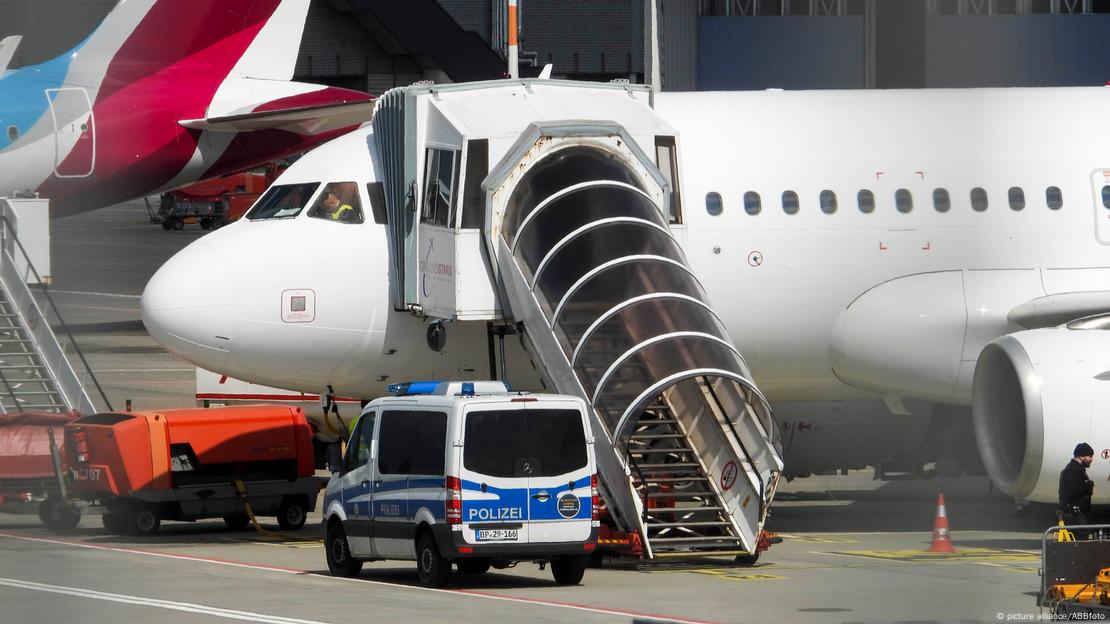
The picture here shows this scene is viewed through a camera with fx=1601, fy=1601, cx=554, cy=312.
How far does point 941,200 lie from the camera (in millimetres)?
17453

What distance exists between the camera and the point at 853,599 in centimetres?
1267

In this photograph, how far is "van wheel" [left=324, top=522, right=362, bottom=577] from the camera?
1491 cm

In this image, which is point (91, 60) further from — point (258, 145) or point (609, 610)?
point (258, 145)

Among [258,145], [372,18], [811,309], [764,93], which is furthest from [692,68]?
[372,18]

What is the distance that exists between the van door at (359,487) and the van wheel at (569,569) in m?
1.76

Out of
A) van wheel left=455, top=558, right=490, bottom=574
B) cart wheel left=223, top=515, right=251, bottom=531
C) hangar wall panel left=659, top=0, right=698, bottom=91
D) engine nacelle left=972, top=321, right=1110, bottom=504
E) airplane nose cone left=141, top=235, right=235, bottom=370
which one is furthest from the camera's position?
cart wheel left=223, top=515, right=251, bottom=531

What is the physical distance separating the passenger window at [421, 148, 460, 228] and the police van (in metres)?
1.98

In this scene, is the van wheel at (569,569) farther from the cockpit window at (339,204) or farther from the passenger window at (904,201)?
the passenger window at (904,201)

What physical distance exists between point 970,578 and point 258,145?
2787 centimetres

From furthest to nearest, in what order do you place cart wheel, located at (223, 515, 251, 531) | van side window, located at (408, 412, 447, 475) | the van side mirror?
cart wheel, located at (223, 515, 251, 531) → the van side mirror → van side window, located at (408, 412, 447, 475)

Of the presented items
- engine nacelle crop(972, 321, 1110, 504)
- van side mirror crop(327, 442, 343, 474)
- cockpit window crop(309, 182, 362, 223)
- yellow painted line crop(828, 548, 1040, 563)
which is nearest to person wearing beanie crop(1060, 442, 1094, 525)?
engine nacelle crop(972, 321, 1110, 504)

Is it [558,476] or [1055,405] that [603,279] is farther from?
[1055,405]

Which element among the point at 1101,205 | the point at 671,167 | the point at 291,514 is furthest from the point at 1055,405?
the point at 291,514

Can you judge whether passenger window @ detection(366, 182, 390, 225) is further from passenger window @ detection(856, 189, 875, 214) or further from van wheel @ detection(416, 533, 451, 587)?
passenger window @ detection(856, 189, 875, 214)
